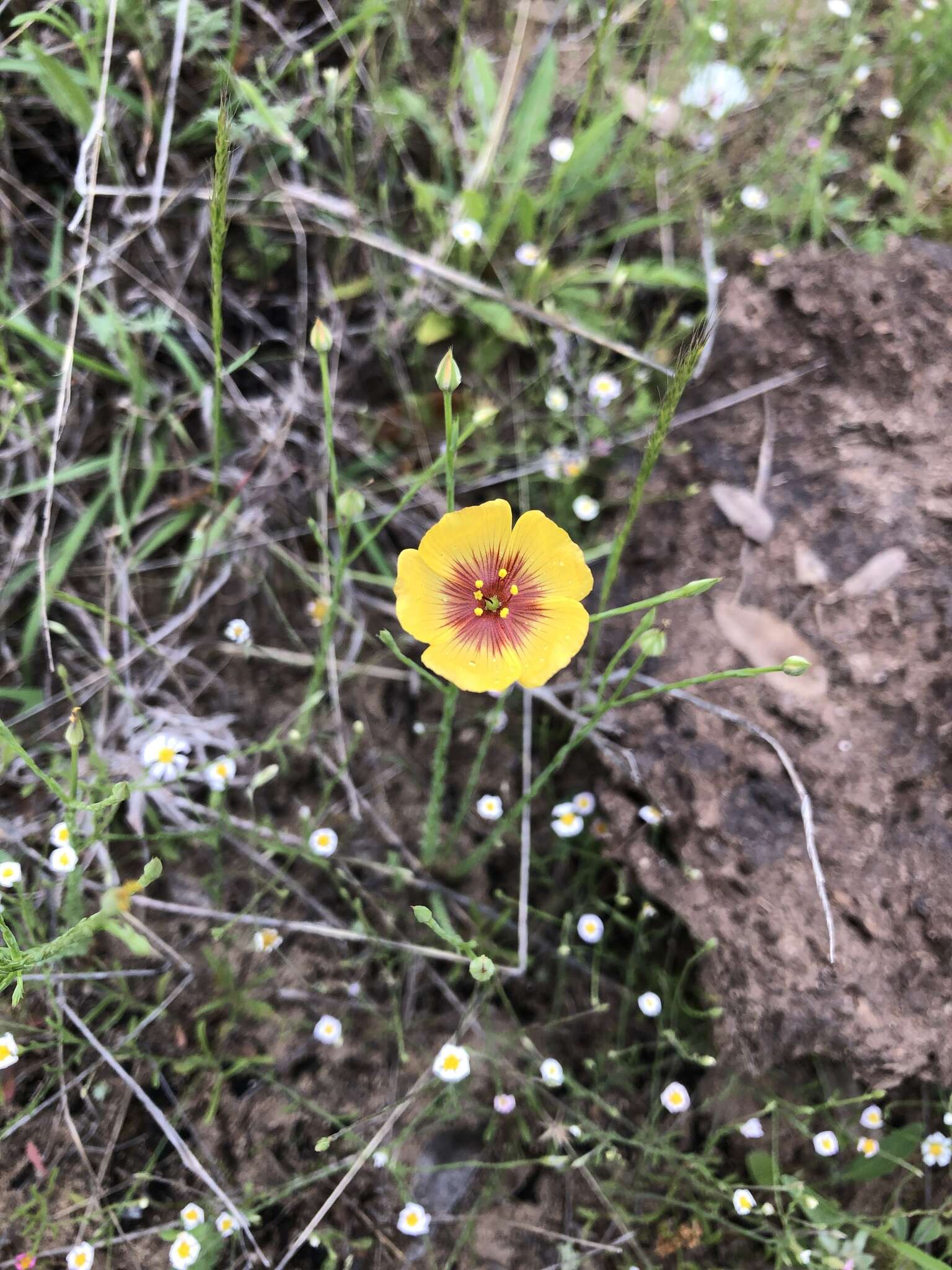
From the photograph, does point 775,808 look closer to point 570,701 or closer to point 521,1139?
point 570,701

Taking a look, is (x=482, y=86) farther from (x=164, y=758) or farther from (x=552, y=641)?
(x=164, y=758)

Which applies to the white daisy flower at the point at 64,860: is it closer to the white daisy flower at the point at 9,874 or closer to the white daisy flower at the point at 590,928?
the white daisy flower at the point at 9,874

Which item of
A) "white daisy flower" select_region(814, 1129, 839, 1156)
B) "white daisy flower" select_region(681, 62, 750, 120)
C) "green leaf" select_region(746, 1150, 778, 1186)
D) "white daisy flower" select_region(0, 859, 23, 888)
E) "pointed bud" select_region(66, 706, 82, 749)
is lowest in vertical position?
"green leaf" select_region(746, 1150, 778, 1186)

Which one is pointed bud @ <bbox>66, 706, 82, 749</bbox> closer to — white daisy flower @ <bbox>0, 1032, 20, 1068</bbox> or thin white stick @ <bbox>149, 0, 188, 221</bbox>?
white daisy flower @ <bbox>0, 1032, 20, 1068</bbox>

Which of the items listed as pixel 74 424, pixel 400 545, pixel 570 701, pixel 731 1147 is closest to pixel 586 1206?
pixel 731 1147

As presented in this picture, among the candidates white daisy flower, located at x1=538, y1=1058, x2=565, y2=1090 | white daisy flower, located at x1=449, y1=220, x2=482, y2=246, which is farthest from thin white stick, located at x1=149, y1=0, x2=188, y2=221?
white daisy flower, located at x1=538, y1=1058, x2=565, y2=1090
